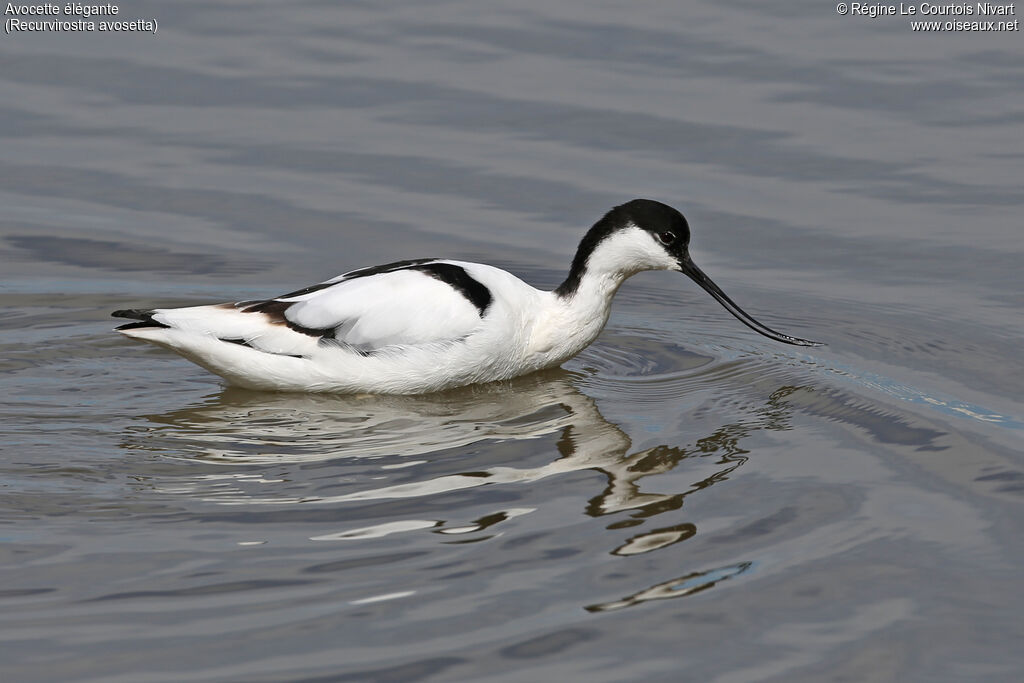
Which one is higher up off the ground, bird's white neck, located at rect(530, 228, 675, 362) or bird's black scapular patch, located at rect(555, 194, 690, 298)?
bird's black scapular patch, located at rect(555, 194, 690, 298)

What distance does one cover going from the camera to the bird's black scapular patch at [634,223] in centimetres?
834

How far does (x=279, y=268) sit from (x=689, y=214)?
2847 mm

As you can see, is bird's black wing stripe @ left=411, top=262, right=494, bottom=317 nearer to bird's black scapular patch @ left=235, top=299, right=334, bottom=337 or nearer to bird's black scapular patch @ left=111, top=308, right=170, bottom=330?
bird's black scapular patch @ left=235, top=299, right=334, bottom=337

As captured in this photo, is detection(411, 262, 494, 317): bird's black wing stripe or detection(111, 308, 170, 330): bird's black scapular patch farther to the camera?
detection(411, 262, 494, 317): bird's black wing stripe

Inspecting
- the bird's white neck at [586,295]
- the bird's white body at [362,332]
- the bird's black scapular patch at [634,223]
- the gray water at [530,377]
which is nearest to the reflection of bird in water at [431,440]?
the gray water at [530,377]

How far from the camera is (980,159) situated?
11133mm

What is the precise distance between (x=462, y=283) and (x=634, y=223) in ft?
3.46

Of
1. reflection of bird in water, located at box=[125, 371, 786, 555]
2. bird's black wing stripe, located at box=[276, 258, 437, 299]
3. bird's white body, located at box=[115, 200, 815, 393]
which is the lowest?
reflection of bird in water, located at box=[125, 371, 786, 555]

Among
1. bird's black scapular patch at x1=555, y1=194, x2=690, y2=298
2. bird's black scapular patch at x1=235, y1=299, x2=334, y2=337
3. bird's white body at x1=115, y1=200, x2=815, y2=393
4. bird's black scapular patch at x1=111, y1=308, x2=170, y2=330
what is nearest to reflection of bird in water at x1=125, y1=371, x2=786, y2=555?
bird's white body at x1=115, y1=200, x2=815, y2=393

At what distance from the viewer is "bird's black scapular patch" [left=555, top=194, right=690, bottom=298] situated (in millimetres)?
8336

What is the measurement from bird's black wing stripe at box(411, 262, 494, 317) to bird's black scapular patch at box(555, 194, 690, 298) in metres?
0.61

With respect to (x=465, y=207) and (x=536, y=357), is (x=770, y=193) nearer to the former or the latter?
(x=465, y=207)

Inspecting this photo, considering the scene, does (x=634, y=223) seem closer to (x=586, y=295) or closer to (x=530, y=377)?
(x=586, y=295)

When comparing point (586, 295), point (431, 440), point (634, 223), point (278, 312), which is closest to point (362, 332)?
point (278, 312)
